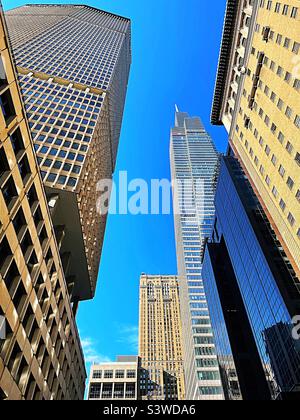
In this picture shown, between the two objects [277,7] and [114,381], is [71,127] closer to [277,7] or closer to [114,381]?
[277,7]

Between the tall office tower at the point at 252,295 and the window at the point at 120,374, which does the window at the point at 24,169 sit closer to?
the tall office tower at the point at 252,295

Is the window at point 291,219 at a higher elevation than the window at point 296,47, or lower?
lower

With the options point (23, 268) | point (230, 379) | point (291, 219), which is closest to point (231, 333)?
point (230, 379)

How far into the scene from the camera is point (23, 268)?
26188 millimetres

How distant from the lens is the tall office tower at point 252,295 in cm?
4788

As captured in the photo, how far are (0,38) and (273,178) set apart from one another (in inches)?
1459

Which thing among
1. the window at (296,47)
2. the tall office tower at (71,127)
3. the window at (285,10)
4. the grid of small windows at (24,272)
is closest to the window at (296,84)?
the window at (296,47)

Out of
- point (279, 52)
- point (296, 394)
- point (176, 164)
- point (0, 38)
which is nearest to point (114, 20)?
point (176, 164)

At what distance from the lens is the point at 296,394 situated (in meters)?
42.8

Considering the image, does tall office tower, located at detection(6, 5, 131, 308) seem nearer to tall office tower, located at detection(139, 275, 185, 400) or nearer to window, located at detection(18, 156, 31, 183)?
window, located at detection(18, 156, 31, 183)

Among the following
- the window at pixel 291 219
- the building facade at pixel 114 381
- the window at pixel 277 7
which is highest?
the building facade at pixel 114 381

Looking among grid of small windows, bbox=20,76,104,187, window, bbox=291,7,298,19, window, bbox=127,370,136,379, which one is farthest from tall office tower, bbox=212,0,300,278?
window, bbox=127,370,136,379

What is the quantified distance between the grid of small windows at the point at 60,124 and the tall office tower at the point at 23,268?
49.6 ft
